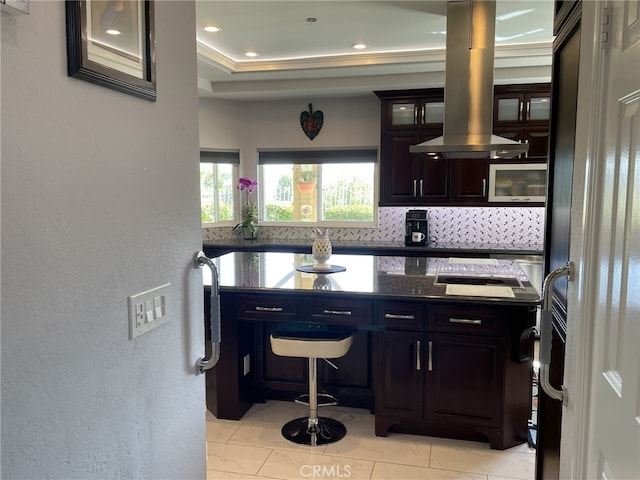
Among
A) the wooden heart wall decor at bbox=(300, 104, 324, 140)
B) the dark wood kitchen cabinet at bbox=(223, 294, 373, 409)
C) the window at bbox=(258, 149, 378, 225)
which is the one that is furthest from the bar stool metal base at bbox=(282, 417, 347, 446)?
the wooden heart wall decor at bbox=(300, 104, 324, 140)

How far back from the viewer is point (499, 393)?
288 cm

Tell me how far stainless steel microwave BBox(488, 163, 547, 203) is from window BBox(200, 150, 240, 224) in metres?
3.10

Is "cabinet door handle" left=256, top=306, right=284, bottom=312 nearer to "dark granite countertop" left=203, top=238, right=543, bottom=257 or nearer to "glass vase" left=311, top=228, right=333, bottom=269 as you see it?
"glass vase" left=311, top=228, right=333, bottom=269

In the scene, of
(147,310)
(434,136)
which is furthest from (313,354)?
(434,136)

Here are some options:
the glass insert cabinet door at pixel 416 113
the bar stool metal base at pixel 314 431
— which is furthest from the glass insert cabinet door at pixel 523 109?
the bar stool metal base at pixel 314 431

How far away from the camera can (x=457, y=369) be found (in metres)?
2.93

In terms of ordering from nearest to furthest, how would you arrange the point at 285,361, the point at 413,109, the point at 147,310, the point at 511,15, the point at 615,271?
1. the point at 615,271
2. the point at 147,310
3. the point at 285,361
4. the point at 511,15
5. the point at 413,109

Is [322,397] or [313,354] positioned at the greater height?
[313,354]

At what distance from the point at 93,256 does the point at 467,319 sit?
2.18 meters

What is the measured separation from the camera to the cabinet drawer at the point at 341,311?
302 cm

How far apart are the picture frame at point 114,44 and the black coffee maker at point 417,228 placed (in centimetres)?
450

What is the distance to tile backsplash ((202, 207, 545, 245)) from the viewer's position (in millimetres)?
5660

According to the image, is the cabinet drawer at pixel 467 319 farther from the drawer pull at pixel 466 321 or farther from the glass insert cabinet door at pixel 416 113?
the glass insert cabinet door at pixel 416 113

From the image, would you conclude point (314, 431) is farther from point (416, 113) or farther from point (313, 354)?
point (416, 113)
